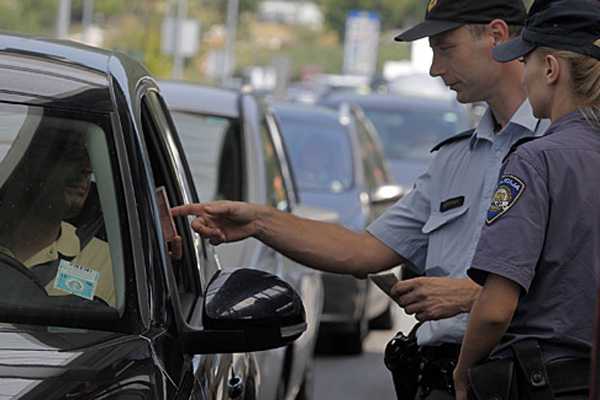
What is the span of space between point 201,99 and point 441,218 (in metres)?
3.21

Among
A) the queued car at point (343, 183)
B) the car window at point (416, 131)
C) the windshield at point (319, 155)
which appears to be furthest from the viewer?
the car window at point (416, 131)

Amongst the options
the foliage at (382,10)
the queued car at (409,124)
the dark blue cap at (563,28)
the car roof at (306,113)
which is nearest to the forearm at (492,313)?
the dark blue cap at (563,28)

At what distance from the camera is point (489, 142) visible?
3682 millimetres

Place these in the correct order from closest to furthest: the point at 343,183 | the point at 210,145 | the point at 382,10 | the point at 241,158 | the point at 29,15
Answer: the point at 241,158 < the point at 210,145 < the point at 343,183 < the point at 29,15 < the point at 382,10

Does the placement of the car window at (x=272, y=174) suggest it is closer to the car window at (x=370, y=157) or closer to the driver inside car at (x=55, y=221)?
the driver inside car at (x=55, y=221)

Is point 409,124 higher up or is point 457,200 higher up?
point 457,200

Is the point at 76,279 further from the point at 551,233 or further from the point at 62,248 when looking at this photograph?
the point at 551,233

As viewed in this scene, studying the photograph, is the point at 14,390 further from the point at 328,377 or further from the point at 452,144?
the point at 328,377

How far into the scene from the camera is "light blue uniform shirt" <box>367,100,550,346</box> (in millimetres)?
3541

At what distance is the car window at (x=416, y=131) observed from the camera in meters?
13.7

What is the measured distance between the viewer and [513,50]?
3.07 meters

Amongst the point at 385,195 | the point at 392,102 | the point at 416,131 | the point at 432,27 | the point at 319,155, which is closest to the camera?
the point at 432,27

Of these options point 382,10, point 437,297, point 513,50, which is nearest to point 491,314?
point 437,297

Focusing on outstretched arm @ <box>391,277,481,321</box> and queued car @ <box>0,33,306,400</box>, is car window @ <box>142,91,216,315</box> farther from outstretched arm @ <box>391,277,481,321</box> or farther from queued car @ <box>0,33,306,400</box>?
outstretched arm @ <box>391,277,481,321</box>
